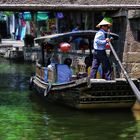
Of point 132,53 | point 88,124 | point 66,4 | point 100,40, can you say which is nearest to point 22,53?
point 66,4

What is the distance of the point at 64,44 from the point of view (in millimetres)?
13906

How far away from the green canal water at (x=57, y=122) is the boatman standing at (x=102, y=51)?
105 cm

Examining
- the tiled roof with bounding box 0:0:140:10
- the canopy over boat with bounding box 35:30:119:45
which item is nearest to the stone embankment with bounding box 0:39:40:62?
the tiled roof with bounding box 0:0:140:10

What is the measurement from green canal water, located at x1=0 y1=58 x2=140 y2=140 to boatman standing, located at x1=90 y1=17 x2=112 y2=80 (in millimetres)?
1048

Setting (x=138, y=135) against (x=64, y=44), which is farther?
(x=64, y=44)

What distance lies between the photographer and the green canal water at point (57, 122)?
1038 cm

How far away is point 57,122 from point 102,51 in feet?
8.10

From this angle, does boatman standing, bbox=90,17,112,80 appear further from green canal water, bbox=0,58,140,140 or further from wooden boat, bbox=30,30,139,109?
green canal water, bbox=0,58,140,140

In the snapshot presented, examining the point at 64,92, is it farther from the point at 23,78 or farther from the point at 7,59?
the point at 7,59

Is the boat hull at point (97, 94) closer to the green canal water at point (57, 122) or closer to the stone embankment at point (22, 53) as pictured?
the green canal water at point (57, 122)

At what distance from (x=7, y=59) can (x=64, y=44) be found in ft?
54.0

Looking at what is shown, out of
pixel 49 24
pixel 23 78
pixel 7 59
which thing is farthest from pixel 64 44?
pixel 49 24

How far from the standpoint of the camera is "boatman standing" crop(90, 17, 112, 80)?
13.1m

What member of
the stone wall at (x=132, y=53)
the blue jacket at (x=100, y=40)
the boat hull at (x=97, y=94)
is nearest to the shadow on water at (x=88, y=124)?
the boat hull at (x=97, y=94)
